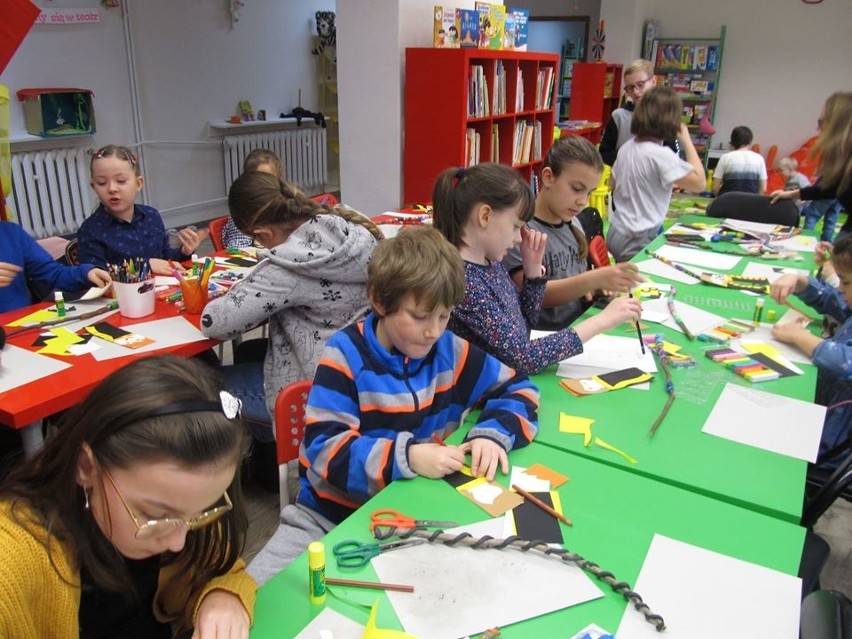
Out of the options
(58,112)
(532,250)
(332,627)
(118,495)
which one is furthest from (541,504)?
(58,112)

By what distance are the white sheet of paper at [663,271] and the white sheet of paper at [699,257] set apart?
4.4 inches

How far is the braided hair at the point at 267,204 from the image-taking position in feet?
6.56

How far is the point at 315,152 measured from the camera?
25.9ft

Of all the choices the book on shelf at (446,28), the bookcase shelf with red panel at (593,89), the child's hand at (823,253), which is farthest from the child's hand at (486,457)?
the bookcase shelf with red panel at (593,89)

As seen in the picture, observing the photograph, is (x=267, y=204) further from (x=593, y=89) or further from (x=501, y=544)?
(x=593, y=89)

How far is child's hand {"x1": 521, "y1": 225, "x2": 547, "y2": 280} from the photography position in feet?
6.87

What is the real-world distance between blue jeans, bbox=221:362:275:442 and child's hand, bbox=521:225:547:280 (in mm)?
990

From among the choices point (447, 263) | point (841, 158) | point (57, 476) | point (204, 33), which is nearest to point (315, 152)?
point (204, 33)

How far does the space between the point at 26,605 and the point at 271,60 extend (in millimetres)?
7056

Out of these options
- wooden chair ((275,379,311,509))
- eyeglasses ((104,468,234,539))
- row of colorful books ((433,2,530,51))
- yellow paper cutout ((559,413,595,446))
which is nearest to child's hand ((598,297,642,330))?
yellow paper cutout ((559,413,595,446))

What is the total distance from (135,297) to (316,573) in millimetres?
1522

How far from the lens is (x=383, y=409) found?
1.42 meters

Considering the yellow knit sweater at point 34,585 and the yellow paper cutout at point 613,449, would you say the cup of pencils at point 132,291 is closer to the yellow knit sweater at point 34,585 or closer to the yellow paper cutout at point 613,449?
the yellow knit sweater at point 34,585

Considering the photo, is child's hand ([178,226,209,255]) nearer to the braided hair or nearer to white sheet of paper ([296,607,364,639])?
the braided hair
